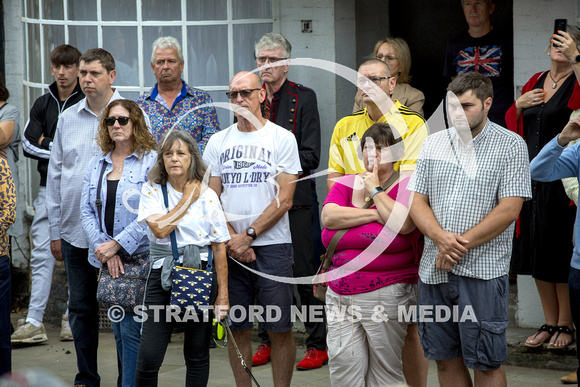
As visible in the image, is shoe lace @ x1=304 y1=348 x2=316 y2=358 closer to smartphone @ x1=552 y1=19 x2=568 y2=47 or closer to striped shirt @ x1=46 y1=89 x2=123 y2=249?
striped shirt @ x1=46 y1=89 x2=123 y2=249

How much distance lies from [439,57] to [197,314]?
4508 mm

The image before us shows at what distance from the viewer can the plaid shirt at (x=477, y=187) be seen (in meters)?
4.39

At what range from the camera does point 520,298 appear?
629 cm

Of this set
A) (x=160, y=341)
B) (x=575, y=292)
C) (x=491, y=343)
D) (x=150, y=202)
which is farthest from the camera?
(x=150, y=202)

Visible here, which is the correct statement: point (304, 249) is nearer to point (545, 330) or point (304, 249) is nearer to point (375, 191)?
point (375, 191)

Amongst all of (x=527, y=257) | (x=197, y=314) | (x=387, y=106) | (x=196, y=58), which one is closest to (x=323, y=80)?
(x=196, y=58)

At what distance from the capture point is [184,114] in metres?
6.33

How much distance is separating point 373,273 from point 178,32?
3.68 m

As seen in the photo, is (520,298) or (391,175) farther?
(520,298)

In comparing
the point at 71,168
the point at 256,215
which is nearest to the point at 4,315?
the point at 71,168

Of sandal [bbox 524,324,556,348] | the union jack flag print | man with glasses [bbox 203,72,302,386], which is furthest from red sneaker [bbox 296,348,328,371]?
the union jack flag print

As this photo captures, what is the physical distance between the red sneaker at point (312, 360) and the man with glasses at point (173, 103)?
74.1 inches

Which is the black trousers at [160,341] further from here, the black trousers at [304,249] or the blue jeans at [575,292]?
the blue jeans at [575,292]

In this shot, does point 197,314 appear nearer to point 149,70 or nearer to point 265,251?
point 265,251
